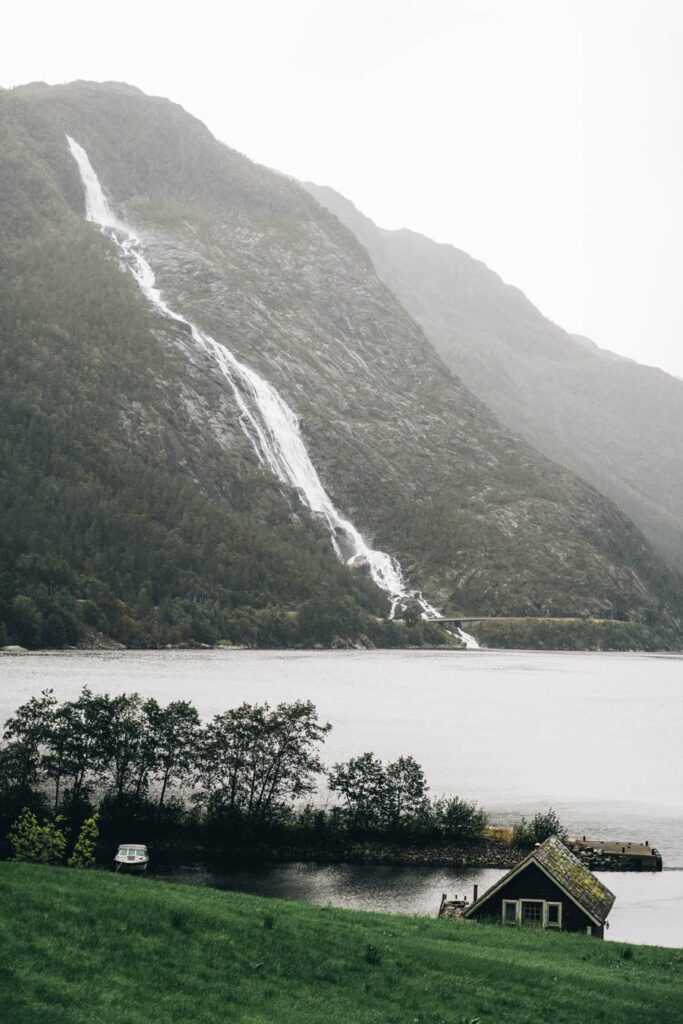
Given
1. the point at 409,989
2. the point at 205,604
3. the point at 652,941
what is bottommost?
the point at 652,941

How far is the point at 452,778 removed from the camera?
277 feet

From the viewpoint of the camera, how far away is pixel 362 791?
6500 cm

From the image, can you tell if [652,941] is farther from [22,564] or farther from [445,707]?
[22,564]

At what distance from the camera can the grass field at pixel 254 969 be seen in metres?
21.1

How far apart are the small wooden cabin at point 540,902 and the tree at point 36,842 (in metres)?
18.5

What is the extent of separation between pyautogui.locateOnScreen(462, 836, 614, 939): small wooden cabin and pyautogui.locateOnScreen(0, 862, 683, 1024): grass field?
6.00m

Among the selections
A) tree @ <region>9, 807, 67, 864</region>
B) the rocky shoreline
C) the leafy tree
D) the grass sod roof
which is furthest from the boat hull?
the leafy tree

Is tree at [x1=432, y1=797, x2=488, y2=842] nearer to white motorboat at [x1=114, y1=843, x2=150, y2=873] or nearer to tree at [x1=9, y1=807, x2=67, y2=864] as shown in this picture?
white motorboat at [x1=114, y1=843, x2=150, y2=873]

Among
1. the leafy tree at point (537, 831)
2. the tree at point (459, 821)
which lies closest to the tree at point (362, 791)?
the tree at point (459, 821)

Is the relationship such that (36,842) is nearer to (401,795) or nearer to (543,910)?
(543,910)

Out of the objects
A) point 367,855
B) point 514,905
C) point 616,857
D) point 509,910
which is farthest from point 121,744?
point 616,857

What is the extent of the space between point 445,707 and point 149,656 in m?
47.6

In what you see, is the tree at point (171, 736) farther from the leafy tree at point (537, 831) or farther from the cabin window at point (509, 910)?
the cabin window at point (509, 910)

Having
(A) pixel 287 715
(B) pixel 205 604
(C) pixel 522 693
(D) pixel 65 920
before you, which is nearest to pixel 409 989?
(D) pixel 65 920
